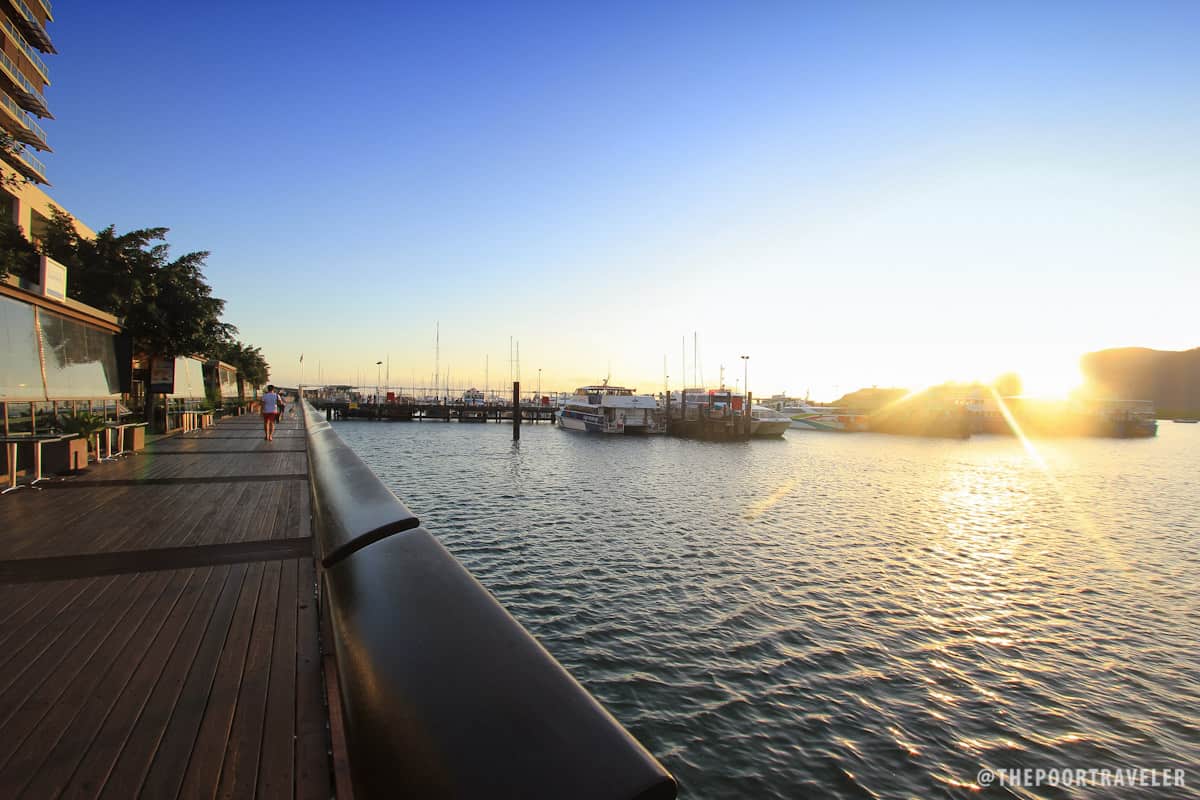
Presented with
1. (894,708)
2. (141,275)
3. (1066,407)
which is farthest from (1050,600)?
(1066,407)

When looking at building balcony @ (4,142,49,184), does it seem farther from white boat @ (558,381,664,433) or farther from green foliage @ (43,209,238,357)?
white boat @ (558,381,664,433)

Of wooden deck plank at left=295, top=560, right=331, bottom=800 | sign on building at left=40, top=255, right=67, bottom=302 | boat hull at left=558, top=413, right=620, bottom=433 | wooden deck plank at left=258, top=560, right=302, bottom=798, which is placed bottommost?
boat hull at left=558, top=413, right=620, bottom=433

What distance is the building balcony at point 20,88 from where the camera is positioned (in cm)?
3706

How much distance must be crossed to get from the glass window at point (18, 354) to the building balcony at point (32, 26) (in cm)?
5007

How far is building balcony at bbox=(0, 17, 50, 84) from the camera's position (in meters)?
39.0

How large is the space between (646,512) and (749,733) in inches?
427

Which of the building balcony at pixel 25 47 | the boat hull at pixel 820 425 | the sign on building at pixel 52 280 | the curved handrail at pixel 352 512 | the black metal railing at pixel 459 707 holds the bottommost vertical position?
the boat hull at pixel 820 425

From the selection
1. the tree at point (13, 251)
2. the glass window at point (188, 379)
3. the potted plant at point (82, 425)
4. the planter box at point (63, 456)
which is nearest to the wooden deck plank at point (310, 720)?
the planter box at point (63, 456)

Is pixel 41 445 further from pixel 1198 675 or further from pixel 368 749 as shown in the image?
pixel 1198 675

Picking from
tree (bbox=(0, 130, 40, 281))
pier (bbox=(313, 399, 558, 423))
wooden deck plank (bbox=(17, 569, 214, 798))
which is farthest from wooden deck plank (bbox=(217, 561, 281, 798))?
pier (bbox=(313, 399, 558, 423))

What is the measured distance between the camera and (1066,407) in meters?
85.4

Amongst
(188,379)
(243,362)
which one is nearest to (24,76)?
(243,362)

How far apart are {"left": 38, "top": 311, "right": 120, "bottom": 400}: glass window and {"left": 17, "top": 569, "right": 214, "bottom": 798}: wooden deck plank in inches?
437

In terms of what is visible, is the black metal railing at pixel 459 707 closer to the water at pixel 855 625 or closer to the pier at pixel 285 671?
the pier at pixel 285 671
